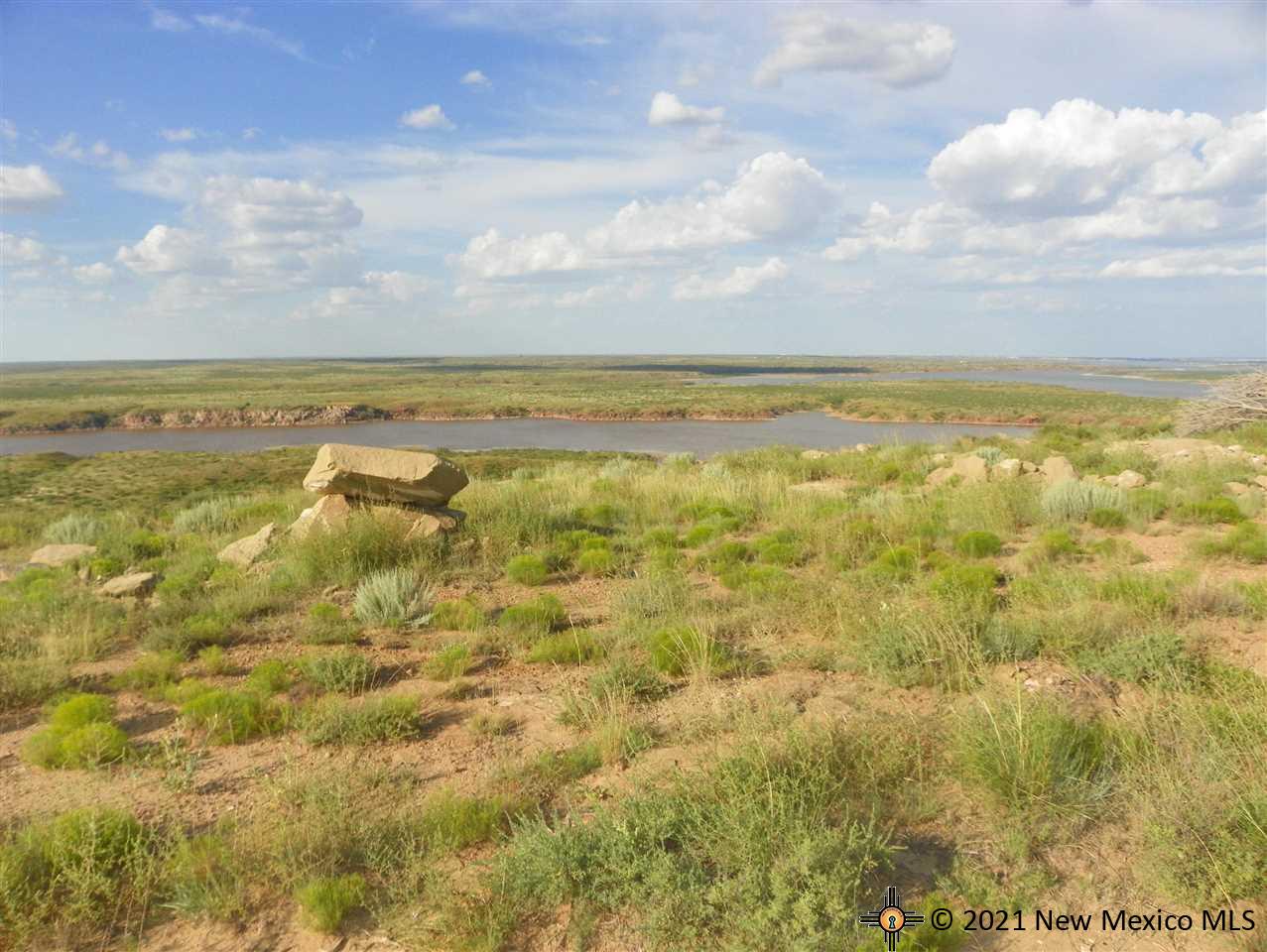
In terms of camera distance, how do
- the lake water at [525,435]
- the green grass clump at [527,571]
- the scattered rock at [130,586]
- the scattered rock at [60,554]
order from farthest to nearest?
1. the lake water at [525,435]
2. the scattered rock at [60,554]
3. the green grass clump at [527,571]
4. the scattered rock at [130,586]

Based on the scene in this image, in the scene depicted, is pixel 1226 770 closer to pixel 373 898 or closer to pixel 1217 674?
pixel 1217 674

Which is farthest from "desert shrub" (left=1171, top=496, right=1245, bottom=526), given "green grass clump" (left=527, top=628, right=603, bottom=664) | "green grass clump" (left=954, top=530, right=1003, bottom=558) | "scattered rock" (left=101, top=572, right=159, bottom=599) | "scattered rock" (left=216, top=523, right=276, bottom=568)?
"scattered rock" (left=101, top=572, right=159, bottom=599)

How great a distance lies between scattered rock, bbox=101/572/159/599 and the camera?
305 inches

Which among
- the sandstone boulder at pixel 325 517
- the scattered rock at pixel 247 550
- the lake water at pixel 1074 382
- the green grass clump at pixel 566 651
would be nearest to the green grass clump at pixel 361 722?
the green grass clump at pixel 566 651

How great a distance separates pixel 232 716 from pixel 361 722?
3.01ft

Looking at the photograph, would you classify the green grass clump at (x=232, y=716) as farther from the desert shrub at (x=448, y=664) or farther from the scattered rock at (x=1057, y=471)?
the scattered rock at (x=1057, y=471)

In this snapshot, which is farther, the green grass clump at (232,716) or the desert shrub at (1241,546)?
the desert shrub at (1241,546)

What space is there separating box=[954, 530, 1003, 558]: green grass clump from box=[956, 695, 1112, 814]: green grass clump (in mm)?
4482

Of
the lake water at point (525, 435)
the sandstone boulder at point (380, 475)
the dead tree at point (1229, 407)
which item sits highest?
the dead tree at point (1229, 407)

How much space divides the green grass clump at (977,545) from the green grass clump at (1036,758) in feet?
14.7

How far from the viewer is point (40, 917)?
10.2 ft

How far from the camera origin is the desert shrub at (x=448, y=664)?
222 inches

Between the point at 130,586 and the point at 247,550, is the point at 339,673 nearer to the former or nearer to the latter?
the point at 130,586

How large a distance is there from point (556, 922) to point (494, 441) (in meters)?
42.9
